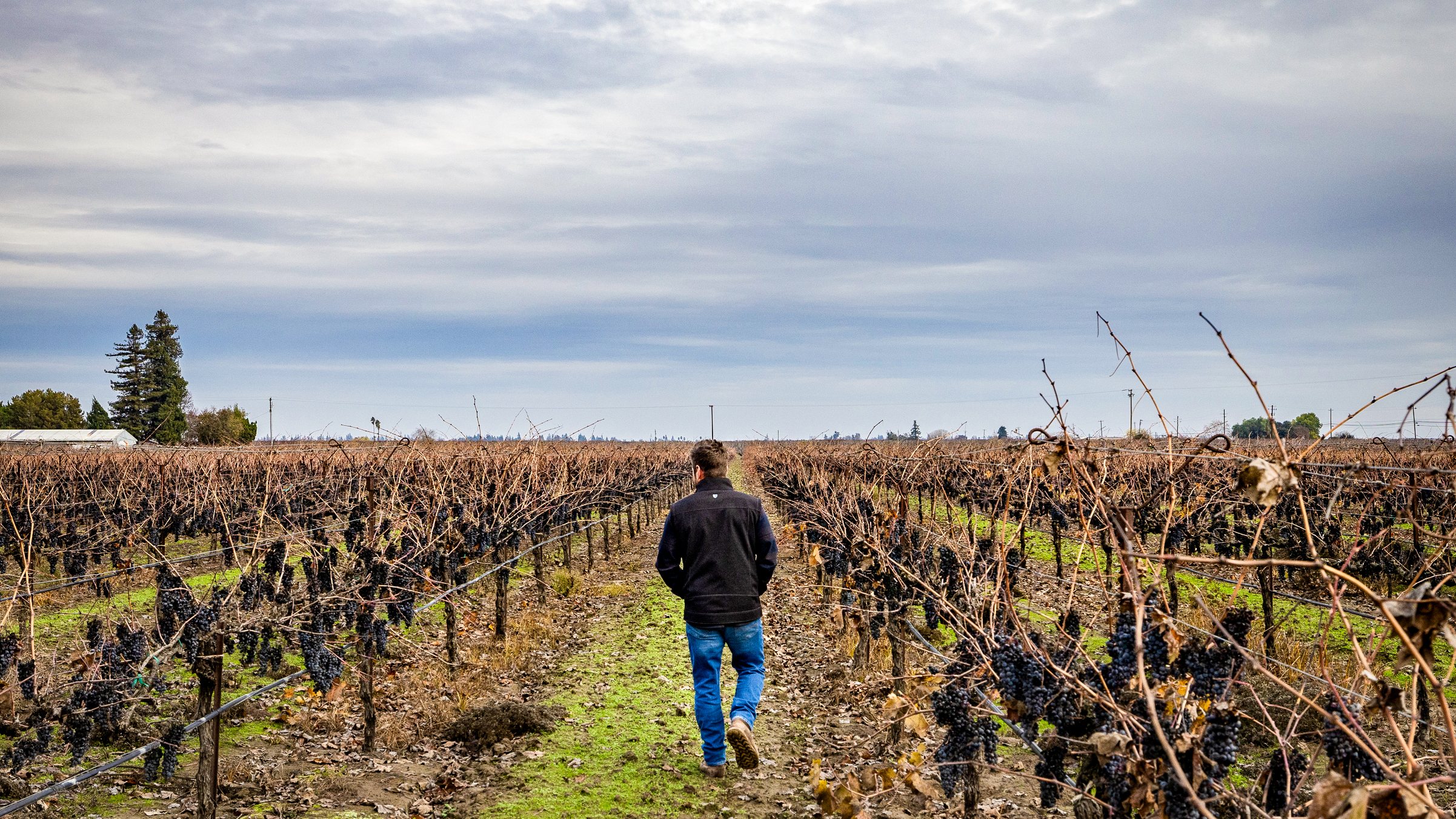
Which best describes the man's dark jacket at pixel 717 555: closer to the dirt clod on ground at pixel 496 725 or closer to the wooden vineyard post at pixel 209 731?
the dirt clod on ground at pixel 496 725

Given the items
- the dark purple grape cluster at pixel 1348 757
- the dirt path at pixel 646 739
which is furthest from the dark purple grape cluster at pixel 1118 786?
the dirt path at pixel 646 739

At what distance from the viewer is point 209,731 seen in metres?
5.47

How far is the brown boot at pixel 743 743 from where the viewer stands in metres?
6.08

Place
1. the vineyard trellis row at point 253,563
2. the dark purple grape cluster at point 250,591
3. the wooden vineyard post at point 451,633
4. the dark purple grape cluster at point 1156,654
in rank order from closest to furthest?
1. the dark purple grape cluster at point 1156,654
2. the vineyard trellis row at point 253,563
3. the dark purple grape cluster at point 250,591
4. the wooden vineyard post at point 451,633

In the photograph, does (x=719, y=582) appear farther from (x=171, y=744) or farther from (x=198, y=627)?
(x=171, y=744)

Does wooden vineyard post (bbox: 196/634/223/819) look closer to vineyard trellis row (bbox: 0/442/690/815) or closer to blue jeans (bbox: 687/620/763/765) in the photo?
vineyard trellis row (bbox: 0/442/690/815)

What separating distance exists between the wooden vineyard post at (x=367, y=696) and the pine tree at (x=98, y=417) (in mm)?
96892

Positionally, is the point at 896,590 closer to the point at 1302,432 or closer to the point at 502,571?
the point at 502,571

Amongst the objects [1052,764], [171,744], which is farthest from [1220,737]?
[171,744]

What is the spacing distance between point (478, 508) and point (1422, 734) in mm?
10724

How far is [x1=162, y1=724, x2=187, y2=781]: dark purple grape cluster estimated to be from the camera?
568 centimetres

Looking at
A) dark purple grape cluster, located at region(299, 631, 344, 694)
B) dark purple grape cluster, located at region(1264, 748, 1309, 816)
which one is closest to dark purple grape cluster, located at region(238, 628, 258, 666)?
dark purple grape cluster, located at region(299, 631, 344, 694)

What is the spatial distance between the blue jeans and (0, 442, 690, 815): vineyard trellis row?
2817 millimetres

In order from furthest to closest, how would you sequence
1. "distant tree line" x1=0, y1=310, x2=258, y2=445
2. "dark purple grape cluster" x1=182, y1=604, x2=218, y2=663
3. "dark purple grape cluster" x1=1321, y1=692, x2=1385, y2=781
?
"distant tree line" x1=0, y1=310, x2=258, y2=445 < "dark purple grape cluster" x1=182, y1=604, x2=218, y2=663 < "dark purple grape cluster" x1=1321, y1=692, x2=1385, y2=781
